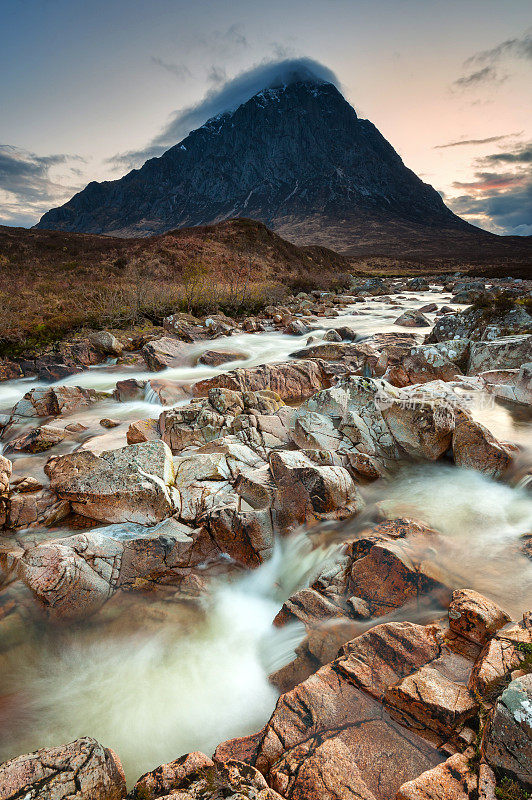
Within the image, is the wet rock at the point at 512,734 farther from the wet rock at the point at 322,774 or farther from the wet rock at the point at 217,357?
the wet rock at the point at 217,357

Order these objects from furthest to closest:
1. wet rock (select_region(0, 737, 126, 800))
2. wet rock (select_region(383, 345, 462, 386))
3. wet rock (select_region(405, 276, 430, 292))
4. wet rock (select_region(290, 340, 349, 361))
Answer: wet rock (select_region(405, 276, 430, 292))
wet rock (select_region(290, 340, 349, 361))
wet rock (select_region(383, 345, 462, 386))
wet rock (select_region(0, 737, 126, 800))

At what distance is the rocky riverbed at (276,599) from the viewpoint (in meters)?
2.40

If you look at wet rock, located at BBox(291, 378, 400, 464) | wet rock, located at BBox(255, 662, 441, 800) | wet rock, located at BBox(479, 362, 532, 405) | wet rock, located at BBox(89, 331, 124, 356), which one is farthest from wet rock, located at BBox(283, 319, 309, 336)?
wet rock, located at BBox(255, 662, 441, 800)

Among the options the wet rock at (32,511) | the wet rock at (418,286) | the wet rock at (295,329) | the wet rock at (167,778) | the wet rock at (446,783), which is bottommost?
the wet rock at (167,778)

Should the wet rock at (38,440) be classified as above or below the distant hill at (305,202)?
below

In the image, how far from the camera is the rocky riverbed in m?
2.40

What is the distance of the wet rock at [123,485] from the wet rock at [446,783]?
12.6 feet

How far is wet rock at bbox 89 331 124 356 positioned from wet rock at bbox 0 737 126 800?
43.7 ft

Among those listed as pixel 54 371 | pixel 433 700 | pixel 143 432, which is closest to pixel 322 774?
pixel 433 700

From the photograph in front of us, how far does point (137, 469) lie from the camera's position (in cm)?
532

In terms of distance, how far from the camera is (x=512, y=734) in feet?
6.66

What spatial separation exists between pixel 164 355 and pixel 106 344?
2719mm

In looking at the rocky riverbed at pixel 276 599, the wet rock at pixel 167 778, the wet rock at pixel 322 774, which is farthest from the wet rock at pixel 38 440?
the wet rock at pixel 322 774

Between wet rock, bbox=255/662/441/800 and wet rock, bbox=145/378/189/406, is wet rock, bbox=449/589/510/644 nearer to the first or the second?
wet rock, bbox=255/662/441/800
